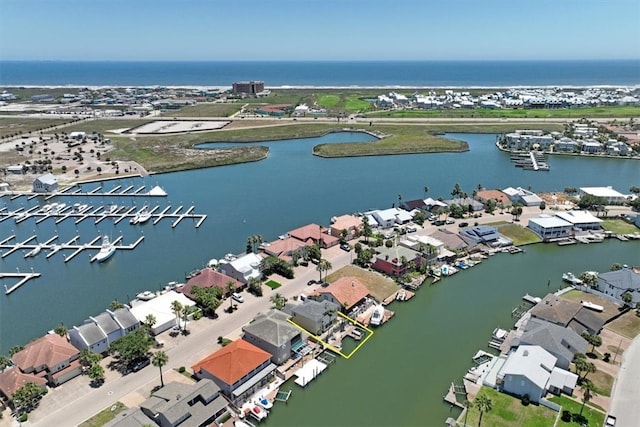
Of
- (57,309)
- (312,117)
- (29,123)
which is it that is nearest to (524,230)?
(57,309)

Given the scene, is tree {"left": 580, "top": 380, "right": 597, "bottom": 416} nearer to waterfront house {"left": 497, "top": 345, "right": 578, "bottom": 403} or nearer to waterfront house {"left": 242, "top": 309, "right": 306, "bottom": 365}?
waterfront house {"left": 497, "top": 345, "right": 578, "bottom": 403}

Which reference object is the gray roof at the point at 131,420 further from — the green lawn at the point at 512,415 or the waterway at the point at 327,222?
the green lawn at the point at 512,415

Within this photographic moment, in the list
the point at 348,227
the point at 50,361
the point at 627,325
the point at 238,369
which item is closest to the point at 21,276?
the point at 50,361

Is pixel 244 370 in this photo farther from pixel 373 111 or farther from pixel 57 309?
pixel 373 111

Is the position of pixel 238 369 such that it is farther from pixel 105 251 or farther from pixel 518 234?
pixel 518 234

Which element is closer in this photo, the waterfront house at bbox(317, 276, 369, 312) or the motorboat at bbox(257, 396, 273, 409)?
the motorboat at bbox(257, 396, 273, 409)

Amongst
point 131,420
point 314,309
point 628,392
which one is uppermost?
point 314,309

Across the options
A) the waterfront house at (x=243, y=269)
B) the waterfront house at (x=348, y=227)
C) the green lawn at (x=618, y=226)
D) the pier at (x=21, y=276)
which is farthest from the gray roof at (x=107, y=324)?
the green lawn at (x=618, y=226)

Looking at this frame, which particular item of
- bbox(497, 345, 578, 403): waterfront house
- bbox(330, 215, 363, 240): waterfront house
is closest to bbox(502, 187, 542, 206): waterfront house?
bbox(330, 215, 363, 240): waterfront house
